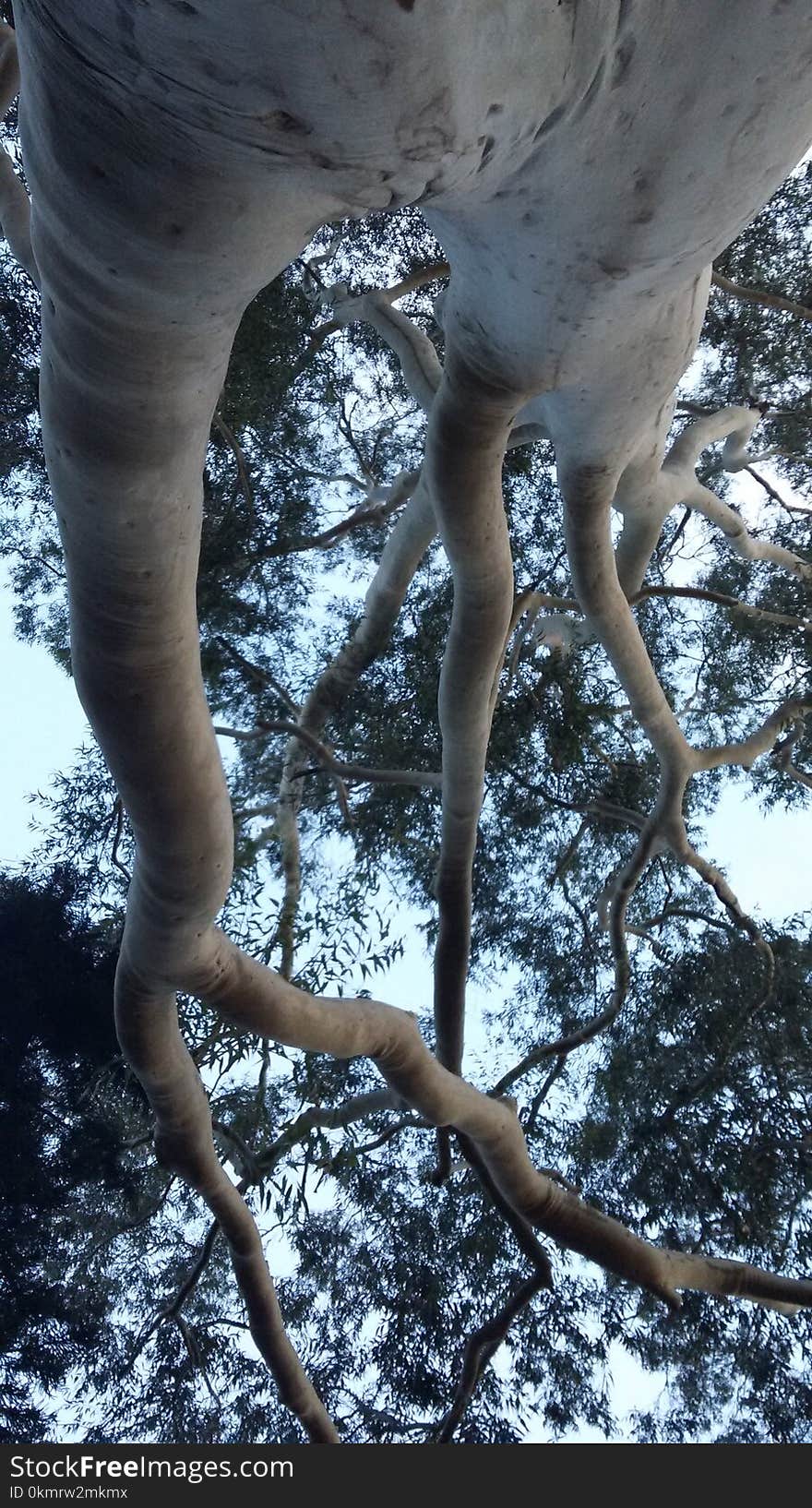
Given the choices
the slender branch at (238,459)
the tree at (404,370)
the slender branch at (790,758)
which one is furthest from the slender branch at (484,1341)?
the slender branch at (238,459)

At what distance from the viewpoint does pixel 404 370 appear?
4516 millimetres

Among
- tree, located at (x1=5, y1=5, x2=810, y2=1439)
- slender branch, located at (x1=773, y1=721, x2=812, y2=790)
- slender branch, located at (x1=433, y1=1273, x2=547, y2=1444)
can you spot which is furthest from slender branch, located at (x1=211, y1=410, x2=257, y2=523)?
slender branch, located at (x1=433, y1=1273, x2=547, y2=1444)

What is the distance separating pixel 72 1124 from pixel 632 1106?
293cm

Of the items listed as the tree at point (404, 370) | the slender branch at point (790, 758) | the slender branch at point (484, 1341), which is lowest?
the slender branch at point (484, 1341)

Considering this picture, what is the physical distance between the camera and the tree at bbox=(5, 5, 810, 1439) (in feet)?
2.92

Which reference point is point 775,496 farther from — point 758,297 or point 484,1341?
point 484,1341

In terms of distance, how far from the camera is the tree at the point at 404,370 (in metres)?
0.89

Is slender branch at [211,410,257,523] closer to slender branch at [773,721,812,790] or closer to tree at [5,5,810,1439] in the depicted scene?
tree at [5,5,810,1439]

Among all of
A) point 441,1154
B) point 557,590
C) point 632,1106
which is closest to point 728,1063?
point 632,1106

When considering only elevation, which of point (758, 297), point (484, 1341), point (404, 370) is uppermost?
point (758, 297)

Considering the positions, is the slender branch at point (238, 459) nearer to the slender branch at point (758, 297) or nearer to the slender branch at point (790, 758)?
the slender branch at point (758, 297)

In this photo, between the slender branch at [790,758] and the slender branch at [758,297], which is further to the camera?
the slender branch at [790,758]

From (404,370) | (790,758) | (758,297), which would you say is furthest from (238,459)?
(790,758)

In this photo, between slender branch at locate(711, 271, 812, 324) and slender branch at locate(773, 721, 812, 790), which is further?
slender branch at locate(773, 721, 812, 790)
